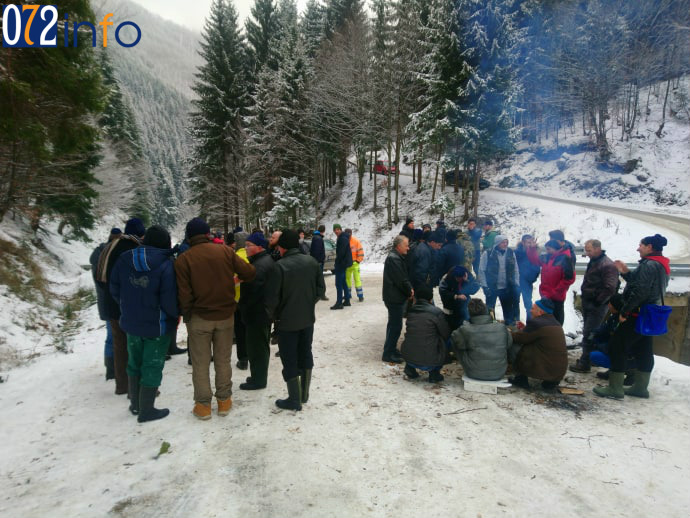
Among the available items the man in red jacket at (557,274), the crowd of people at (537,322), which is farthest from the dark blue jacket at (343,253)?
the man in red jacket at (557,274)

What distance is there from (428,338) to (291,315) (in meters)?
2.18

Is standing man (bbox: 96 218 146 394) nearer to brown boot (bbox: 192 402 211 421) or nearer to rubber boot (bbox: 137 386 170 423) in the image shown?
rubber boot (bbox: 137 386 170 423)

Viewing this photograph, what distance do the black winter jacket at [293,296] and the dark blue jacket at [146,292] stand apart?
1176 mm

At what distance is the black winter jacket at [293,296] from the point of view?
4.45 metres

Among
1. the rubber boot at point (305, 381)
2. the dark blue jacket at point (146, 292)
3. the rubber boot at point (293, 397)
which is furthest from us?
the rubber boot at point (305, 381)

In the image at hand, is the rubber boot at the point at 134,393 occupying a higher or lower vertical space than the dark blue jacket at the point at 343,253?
lower

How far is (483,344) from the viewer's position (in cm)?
523

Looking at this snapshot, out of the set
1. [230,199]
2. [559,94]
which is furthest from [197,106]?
[559,94]

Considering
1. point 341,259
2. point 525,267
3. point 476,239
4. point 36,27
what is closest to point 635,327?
point 525,267

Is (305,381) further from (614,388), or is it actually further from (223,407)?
(614,388)

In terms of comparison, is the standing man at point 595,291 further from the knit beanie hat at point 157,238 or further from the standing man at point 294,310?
the knit beanie hat at point 157,238

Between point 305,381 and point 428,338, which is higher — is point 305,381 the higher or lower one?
the lower one

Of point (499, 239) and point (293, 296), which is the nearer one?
point (293, 296)

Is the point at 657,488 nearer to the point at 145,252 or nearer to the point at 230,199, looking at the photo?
the point at 145,252
